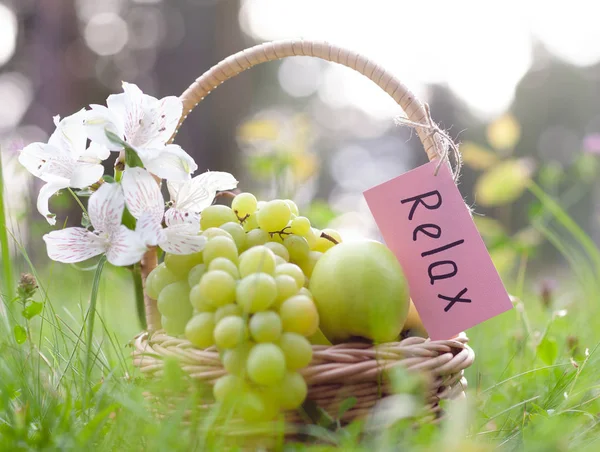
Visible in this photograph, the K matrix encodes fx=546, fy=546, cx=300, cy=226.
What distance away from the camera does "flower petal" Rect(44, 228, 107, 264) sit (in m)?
0.89

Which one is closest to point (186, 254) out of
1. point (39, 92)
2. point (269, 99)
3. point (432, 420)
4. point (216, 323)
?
point (216, 323)

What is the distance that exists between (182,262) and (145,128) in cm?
23

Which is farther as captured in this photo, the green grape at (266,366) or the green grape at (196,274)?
the green grape at (196,274)

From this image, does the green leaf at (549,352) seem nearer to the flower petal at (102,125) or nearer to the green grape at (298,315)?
the green grape at (298,315)

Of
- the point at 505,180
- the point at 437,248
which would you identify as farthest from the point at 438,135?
the point at 505,180

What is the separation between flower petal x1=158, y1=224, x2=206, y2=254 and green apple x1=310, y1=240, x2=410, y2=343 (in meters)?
0.21

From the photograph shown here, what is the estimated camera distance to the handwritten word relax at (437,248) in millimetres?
991

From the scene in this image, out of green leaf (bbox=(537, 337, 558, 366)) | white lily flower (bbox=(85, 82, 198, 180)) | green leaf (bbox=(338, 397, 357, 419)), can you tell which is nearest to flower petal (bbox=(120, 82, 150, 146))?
white lily flower (bbox=(85, 82, 198, 180))

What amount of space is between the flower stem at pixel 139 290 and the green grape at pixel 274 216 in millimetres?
254

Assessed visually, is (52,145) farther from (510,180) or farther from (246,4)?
(246,4)

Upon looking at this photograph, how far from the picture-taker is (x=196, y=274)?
0.88m

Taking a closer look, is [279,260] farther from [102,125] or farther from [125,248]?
[102,125]

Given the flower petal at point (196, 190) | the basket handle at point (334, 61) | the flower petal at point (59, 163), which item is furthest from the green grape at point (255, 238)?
the flower petal at point (59, 163)

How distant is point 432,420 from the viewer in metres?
0.86
